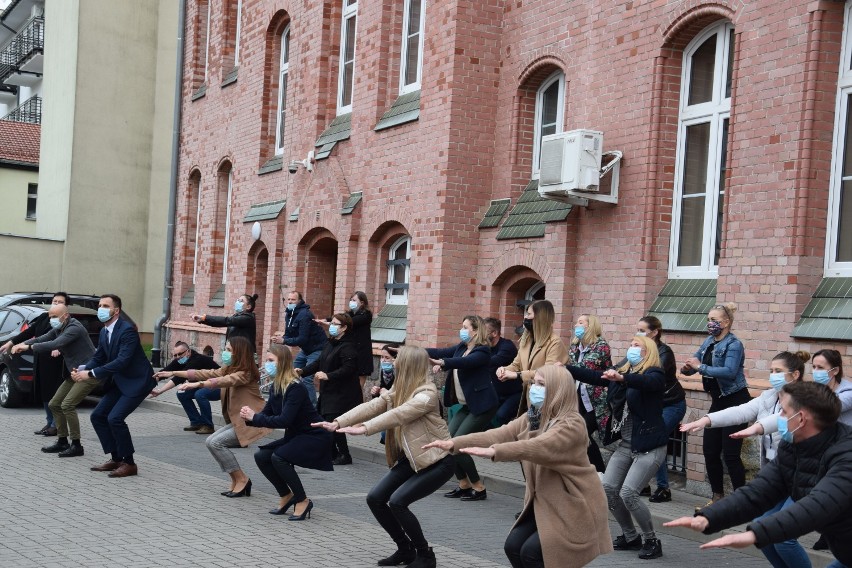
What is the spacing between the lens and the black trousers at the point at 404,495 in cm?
769

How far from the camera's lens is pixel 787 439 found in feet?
17.3

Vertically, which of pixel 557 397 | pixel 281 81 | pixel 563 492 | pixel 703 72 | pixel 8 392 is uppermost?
pixel 281 81

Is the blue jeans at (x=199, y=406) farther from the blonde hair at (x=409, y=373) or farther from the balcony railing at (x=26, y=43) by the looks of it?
the balcony railing at (x=26, y=43)

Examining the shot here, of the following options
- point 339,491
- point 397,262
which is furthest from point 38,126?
point 339,491

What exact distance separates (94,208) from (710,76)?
74.0 ft

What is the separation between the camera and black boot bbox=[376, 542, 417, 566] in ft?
25.6

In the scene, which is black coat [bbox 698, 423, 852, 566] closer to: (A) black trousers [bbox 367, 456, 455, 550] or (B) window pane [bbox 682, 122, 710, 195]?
(A) black trousers [bbox 367, 456, 455, 550]

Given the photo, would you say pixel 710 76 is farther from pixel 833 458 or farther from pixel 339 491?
pixel 833 458

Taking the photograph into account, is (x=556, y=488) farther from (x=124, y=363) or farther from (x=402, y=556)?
(x=124, y=363)

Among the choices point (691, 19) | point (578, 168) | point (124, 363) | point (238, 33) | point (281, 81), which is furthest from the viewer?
point (238, 33)

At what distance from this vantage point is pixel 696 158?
12.2 meters

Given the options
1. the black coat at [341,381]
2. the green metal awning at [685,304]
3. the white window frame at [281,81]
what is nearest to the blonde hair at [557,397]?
Answer: the green metal awning at [685,304]

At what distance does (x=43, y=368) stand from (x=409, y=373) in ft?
33.7

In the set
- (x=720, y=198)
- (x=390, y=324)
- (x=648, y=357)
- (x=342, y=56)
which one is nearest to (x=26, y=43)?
(x=342, y=56)
